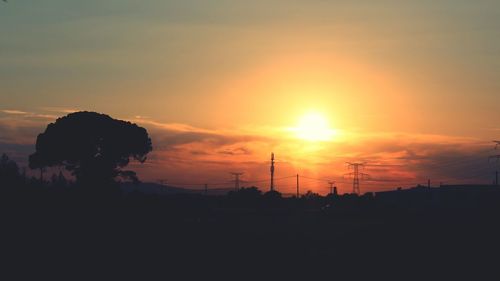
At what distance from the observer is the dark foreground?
29.8 metres

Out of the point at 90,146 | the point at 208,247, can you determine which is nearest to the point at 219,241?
the point at 208,247

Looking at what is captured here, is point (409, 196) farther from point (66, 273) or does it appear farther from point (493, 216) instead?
point (66, 273)

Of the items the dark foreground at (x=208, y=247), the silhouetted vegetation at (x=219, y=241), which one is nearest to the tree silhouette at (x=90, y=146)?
the silhouetted vegetation at (x=219, y=241)

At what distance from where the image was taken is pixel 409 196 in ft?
412

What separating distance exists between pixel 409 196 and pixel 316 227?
78.3 metres

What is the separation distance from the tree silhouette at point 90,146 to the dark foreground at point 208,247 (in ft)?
109

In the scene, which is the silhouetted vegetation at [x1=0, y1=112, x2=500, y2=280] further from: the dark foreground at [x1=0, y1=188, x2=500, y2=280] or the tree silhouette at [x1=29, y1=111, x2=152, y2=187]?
the tree silhouette at [x1=29, y1=111, x2=152, y2=187]

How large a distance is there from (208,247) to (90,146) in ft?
159

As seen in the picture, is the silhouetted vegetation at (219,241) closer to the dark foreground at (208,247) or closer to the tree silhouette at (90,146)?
the dark foreground at (208,247)

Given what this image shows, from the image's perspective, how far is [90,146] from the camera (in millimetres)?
82750

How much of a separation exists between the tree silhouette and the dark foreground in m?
33.3

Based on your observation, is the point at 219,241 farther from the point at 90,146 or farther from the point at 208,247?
the point at 90,146

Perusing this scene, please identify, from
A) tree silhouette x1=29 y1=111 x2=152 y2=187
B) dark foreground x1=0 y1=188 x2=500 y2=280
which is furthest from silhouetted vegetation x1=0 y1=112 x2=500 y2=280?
tree silhouette x1=29 y1=111 x2=152 y2=187

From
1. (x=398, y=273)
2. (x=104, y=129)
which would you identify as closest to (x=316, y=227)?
(x=398, y=273)
